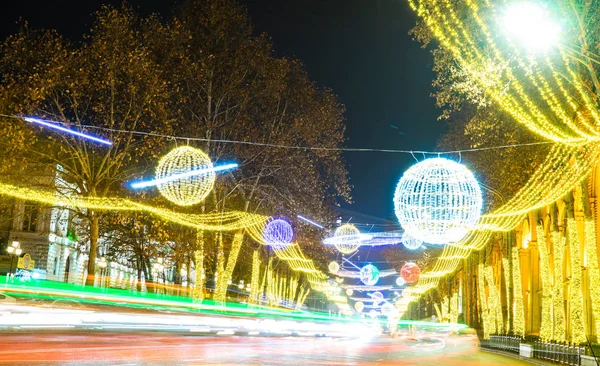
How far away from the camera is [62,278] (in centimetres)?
6475

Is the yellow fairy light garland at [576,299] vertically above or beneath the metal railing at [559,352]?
above

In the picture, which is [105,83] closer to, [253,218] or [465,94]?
[253,218]

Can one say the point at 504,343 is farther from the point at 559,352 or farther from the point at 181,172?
the point at 181,172

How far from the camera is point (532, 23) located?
14727 mm

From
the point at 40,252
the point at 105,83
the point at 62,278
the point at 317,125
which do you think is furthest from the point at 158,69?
the point at 62,278

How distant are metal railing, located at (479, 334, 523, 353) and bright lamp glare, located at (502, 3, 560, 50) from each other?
18.1 meters

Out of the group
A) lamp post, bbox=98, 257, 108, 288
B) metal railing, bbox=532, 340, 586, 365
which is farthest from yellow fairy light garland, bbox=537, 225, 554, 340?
lamp post, bbox=98, 257, 108, 288

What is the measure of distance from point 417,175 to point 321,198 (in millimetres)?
20398

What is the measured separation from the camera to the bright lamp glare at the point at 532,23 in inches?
578

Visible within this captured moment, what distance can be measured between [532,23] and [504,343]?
2183cm

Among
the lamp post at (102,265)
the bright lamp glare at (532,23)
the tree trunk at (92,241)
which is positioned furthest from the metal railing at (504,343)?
the lamp post at (102,265)

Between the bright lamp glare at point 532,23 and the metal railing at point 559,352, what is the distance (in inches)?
389

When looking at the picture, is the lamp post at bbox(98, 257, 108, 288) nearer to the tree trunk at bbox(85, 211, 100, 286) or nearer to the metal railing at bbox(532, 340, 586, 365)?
the tree trunk at bbox(85, 211, 100, 286)

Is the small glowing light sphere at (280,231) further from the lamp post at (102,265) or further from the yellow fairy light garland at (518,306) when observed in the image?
the lamp post at (102,265)
